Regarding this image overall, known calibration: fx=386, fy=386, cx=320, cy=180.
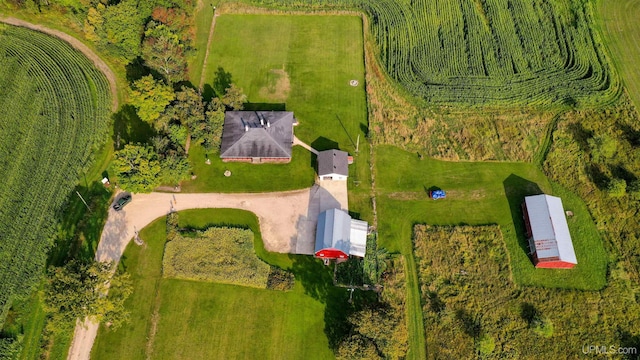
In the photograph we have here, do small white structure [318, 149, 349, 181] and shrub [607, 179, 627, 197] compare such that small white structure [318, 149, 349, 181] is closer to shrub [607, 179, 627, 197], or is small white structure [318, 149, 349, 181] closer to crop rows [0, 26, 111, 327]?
crop rows [0, 26, 111, 327]

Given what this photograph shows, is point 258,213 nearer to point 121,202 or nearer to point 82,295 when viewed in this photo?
point 121,202

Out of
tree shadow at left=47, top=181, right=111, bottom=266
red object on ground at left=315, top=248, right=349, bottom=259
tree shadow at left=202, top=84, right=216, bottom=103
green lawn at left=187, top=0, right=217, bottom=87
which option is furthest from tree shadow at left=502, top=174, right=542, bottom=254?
tree shadow at left=47, top=181, right=111, bottom=266

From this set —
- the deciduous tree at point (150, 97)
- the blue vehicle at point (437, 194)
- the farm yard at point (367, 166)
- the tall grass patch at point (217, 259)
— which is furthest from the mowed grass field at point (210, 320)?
the blue vehicle at point (437, 194)

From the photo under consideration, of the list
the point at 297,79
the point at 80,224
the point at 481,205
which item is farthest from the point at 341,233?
the point at 80,224

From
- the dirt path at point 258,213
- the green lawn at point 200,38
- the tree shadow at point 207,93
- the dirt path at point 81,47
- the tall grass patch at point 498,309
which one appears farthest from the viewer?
the green lawn at point 200,38

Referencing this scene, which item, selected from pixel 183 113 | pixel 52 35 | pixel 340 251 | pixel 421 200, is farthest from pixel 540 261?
pixel 52 35

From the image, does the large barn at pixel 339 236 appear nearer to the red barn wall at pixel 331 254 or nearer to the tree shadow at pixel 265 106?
A: the red barn wall at pixel 331 254
